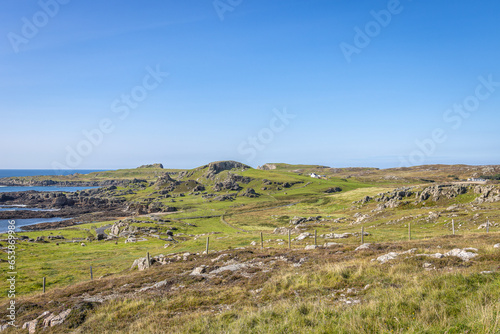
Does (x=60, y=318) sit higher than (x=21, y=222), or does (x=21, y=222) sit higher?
(x=60, y=318)

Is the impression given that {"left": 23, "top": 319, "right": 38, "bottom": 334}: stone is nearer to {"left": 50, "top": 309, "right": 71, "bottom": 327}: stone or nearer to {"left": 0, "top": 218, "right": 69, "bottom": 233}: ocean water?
{"left": 50, "top": 309, "right": 71, "bottom": 327}: stone

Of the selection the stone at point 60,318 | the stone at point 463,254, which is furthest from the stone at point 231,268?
the stone at point 463,254

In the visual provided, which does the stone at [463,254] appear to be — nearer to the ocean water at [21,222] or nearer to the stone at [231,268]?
the stone at [231,268]

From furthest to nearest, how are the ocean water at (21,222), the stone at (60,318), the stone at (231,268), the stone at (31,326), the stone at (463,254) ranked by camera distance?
the ocean water at (21,222), the stone at (231,268), the stone at (463,254), the stone at (31,326), the stone at (60,318)

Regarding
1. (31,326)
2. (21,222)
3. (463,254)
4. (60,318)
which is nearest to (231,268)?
(60,318)

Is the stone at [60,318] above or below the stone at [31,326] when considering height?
above

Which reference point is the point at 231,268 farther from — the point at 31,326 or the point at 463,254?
the point at 463,254

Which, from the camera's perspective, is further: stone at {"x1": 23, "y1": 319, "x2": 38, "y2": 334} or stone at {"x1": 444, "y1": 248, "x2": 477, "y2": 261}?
stone at {"x1": 444, "y1": 248, "x2": 477, "y2": 261}

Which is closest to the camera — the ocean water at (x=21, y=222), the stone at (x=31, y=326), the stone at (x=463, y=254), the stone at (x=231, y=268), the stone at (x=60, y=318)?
the stone at (x=60, y=318)

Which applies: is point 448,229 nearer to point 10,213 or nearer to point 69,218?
point 69,218

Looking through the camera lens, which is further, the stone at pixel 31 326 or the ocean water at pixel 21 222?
the ocean water at pixel 21 222

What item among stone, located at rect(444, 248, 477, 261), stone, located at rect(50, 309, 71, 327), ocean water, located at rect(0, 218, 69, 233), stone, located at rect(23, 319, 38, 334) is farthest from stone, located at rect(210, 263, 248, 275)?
ocean water, located at rect(0, 218, 69, 233)

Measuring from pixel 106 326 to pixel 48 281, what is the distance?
34.0 meters

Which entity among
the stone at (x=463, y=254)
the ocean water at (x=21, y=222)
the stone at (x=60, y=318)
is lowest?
the ocean water at (x=21, y=222)
